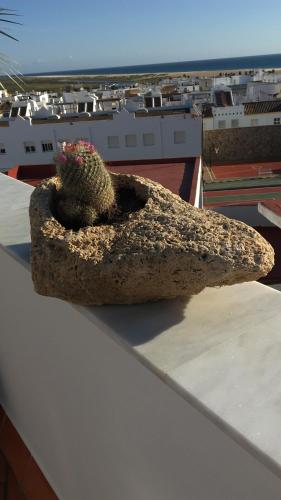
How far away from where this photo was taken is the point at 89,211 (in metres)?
2.93

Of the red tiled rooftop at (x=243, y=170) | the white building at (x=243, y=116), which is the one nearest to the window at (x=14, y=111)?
the red tiled rooftop at (x=243, y=170)

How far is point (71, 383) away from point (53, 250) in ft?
4.06

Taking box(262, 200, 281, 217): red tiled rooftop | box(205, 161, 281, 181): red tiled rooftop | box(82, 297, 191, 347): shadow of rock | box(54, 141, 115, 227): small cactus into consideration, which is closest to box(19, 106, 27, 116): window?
box(205, 161, 281, 181): red tiled rooftop

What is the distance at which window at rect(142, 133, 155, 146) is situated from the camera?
27.9m

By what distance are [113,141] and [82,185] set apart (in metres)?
25.7

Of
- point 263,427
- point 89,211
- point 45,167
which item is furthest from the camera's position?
point 45,167

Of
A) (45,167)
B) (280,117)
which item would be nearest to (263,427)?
(45,167)

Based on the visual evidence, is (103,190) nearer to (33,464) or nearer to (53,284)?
(53,284)

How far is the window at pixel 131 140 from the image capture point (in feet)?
90.9

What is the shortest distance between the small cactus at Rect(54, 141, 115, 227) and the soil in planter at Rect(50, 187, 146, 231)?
0.03 meters

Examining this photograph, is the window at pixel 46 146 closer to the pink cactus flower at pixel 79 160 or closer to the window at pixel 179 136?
the window at pixel 179 136

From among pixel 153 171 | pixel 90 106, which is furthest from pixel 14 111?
pixel 153 171

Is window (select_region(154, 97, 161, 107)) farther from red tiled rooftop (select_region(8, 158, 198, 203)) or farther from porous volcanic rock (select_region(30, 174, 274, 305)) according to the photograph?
porous volcanic rock (select_region(30, 174, 274, 305))

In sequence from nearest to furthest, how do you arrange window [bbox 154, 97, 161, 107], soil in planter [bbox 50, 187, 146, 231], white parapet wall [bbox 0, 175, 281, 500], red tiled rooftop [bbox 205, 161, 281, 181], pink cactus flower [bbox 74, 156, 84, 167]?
white parapet wall [bbox 0, 175, 281, 500]
pink cactus flower [bbox 74, 156, 84, 167]
soil in planter [bbox 50, 187, 146, 231]
red tiled rooftop [bbox 205, 161, 281, 181]
window [bbox 154, 97, 161, 107]
